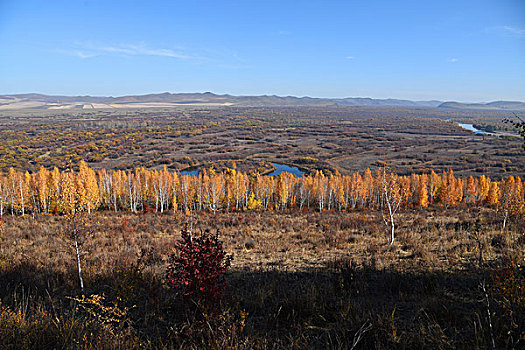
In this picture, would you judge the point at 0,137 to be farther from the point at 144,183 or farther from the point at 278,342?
the point at 278,342

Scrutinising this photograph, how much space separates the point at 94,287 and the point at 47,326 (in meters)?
3.43

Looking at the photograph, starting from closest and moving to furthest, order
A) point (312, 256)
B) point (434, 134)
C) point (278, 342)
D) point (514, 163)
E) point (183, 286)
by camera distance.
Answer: point (278, 342) → point (183, 286) → point (312, 256) → point (514, 163) → point (434, 134)

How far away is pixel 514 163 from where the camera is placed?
271 ft

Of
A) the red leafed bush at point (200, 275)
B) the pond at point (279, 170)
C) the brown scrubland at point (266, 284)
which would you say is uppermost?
the red leafed bush at point (200, 275)

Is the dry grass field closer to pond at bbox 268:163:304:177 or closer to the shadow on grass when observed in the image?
the shadow on grass

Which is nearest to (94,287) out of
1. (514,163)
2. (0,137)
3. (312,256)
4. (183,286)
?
(183,286)

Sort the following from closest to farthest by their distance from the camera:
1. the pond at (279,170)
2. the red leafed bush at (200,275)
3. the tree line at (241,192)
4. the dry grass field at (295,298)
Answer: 1. the dry grass field at (295,298)
2. the red leafed bush at (200,275)
3. the tree line at (241,192)
4. the pond at (279,170)

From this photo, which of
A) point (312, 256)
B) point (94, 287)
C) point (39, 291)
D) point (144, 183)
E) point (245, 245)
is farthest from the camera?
point (144, 183)

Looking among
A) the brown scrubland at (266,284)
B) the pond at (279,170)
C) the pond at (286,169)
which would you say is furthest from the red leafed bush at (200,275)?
the pond at (286,169)

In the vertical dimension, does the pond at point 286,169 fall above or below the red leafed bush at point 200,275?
below

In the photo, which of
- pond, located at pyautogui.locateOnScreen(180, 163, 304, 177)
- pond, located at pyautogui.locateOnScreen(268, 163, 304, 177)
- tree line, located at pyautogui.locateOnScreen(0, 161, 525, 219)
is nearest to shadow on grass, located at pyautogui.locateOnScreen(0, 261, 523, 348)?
tree line, located at pyautogui.locateOnScreen(0, 161, 525, 219)

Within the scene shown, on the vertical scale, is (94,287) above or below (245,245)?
above

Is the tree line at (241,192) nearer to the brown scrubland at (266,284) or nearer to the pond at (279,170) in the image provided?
the pond at (279,170)

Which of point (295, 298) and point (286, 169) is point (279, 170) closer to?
point (286, 169)
